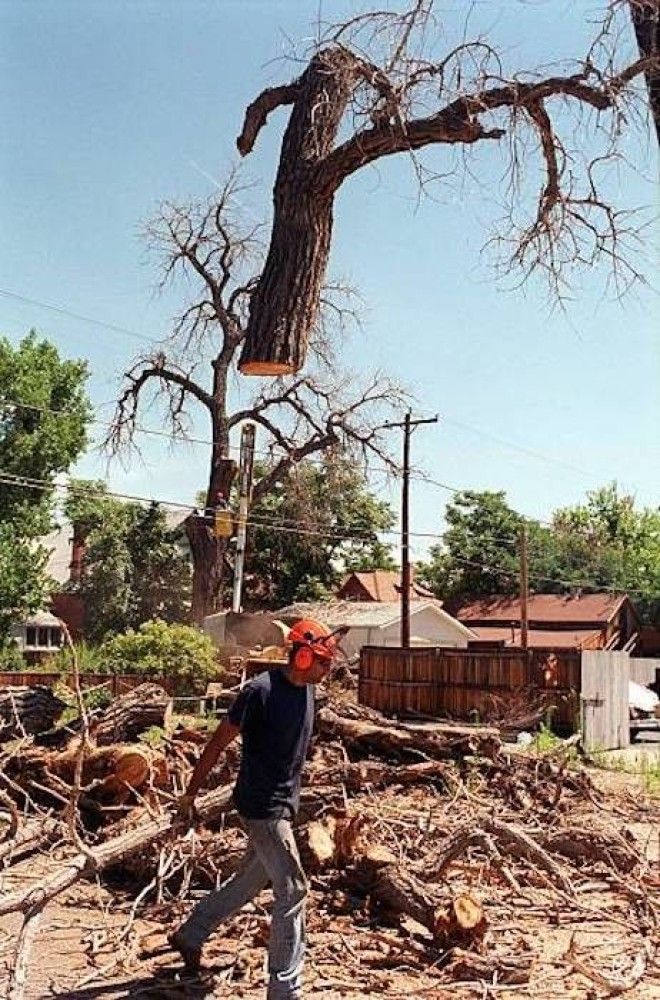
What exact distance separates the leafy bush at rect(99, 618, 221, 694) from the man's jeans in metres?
19.0

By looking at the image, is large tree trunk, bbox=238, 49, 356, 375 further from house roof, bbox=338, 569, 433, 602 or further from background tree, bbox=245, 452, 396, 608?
house roof, bbox=338, 569, 433, 602

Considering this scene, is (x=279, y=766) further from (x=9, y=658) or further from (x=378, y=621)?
(x=378, y=621)

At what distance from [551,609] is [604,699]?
30.9 metres

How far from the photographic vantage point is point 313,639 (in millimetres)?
5234

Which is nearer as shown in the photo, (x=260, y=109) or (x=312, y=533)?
(x=260, y=109)

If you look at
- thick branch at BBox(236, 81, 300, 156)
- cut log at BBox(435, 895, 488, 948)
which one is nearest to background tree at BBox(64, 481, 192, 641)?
cut log at BBox(435, 895, 488, 948)

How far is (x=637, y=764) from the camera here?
15805 millimetres

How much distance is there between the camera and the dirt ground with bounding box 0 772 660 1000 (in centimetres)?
554

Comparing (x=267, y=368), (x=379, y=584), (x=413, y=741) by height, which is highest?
(x=379, y=584)

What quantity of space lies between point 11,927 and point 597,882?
3826 mm

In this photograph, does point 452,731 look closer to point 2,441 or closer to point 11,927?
point 11,927

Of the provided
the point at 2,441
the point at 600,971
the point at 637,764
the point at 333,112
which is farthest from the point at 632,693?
the point at 333,112

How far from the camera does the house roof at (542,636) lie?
150ft

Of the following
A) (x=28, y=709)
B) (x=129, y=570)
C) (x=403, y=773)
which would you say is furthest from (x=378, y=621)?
(x=403, y=773)
